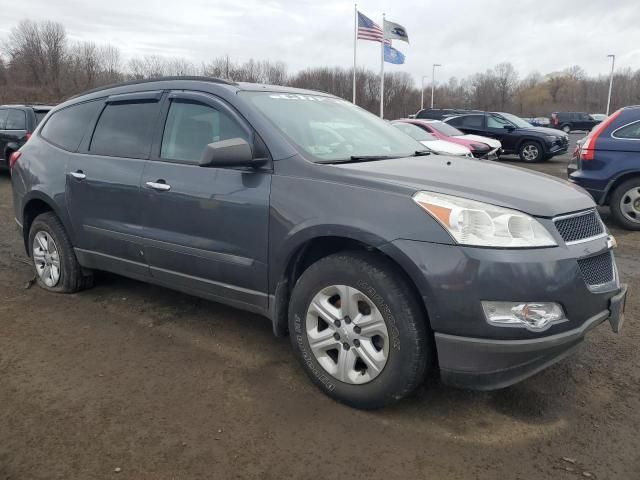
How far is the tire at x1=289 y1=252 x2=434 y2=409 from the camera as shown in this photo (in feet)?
8.18

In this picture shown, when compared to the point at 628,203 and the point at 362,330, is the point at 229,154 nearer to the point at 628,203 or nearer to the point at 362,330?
the point at 362,330

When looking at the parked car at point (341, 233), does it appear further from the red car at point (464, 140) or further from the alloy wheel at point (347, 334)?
the red car at point (464, 140)

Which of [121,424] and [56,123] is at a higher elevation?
[56,123]

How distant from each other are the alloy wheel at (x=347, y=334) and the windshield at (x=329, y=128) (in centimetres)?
85

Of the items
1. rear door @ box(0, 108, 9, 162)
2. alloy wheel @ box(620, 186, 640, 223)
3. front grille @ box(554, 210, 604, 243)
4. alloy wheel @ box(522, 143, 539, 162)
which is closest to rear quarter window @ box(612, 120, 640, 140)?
alloy wheel @ box(620, 186, 640, 223)

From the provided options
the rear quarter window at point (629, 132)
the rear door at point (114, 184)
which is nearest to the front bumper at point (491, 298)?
the rear door at point (114, 184)

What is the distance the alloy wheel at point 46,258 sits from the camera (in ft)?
14.7

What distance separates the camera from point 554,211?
8.26 feet

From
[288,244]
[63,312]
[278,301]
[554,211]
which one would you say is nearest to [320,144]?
[288,244]

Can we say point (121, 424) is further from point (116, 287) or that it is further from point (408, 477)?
point (116, 287)

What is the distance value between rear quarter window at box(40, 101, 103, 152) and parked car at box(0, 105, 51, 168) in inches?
292

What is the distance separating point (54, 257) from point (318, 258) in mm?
2723

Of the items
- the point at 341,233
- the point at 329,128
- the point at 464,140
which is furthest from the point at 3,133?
the point at 341,233

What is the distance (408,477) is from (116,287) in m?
3.41
